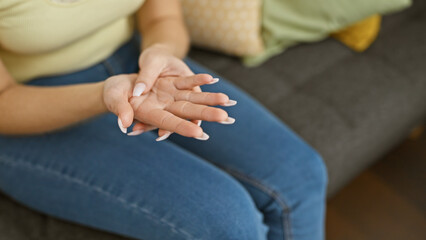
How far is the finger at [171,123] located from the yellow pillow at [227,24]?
1.71 ft

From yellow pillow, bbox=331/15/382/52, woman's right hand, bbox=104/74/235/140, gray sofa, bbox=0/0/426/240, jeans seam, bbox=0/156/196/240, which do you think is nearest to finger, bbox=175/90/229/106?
woman's right hand, bbox=104/74/235/140

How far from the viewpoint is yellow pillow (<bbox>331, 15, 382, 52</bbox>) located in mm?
1115

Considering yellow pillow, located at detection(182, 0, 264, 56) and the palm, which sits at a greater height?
the palm

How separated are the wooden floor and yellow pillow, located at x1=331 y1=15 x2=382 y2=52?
0.36 meters

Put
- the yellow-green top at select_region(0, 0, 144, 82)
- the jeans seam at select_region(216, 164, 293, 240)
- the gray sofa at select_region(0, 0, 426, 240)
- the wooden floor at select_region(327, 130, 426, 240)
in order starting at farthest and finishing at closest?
the wooden floor at select_region(327, 130, 426, 240) < the gray sofa at select_region(0, 0, 426, 240) < the jeans seam at select_region(216, 164, 293, 240) < the yellow-green top at select_region(0, 0, 144, 82)

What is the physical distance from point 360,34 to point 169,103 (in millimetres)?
734

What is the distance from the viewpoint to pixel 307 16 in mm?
1060

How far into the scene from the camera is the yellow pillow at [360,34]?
3.66ft

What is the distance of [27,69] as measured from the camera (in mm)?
754

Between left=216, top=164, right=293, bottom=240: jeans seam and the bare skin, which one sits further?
left=216, top=164, right=293, bottom=240: jeans seam

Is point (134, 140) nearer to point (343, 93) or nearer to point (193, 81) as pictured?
point (193, 81)

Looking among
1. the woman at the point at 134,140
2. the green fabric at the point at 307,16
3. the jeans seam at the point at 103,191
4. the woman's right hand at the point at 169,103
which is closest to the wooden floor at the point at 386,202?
the woman at the point at 134,140

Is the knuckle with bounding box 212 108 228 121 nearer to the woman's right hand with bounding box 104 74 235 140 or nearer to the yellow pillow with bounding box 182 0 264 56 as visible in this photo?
the woman's right hand with bounding box 104 74 235 140

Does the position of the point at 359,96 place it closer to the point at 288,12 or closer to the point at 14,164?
the point at 288,12
